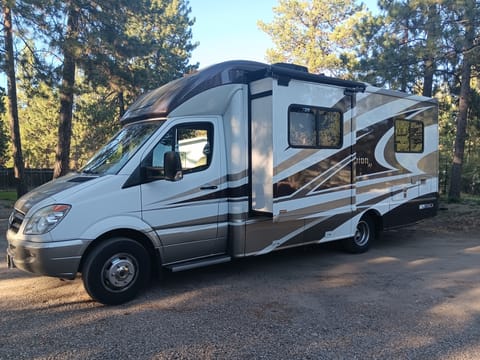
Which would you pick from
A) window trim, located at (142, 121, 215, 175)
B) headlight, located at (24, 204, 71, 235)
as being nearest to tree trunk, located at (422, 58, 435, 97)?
window trim, located at (142, 121, 215, 175)

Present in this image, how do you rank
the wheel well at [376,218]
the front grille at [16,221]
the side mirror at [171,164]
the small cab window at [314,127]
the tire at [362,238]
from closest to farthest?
the front grille at [16,221] → the side mirror at [171,164] → the small cab window at [314,127] → the tire at [362,238] → the wheel well at [376,218]

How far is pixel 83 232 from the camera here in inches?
197

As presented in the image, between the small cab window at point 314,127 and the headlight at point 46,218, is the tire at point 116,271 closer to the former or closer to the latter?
the headlight at point 46,218

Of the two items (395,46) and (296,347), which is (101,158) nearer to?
(296,347)

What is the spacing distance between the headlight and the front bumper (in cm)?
15

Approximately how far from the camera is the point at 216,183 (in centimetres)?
614

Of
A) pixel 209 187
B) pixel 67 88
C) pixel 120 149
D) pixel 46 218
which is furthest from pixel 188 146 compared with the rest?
pixel 67 88

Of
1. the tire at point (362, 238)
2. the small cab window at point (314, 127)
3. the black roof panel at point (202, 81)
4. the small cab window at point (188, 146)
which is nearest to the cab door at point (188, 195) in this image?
the small cab window at point (188, 146)

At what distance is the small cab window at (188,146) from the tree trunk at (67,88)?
816cm

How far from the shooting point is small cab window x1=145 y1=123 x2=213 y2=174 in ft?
18.7

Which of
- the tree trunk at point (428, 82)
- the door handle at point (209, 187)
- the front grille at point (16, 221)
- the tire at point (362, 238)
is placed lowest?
the tire at point (362, 238)

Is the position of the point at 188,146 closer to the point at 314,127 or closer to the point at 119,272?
the point at 119,272

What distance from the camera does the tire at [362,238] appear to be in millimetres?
8081

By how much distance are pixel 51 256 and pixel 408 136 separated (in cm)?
710
